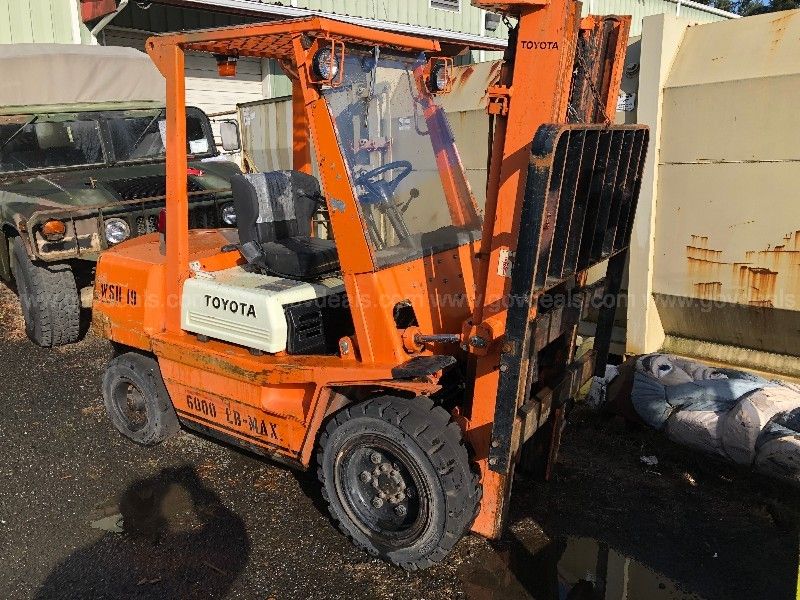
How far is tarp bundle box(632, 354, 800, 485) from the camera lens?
383cm

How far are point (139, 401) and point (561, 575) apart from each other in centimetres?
292

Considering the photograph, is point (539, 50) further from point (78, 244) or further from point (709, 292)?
point (78, 244)

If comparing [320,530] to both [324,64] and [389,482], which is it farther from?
[324,64]

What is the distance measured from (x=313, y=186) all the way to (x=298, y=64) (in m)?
1.26

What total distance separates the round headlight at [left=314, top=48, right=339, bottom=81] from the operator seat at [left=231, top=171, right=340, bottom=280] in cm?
108

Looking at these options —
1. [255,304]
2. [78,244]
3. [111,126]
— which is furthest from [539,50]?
[111,126]

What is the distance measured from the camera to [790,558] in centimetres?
333

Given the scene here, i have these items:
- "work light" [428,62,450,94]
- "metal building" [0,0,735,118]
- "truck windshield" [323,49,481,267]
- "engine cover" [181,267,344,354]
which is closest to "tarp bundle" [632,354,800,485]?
"truck windshield" [323,49,481,267]

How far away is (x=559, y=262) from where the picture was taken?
2.88 metres

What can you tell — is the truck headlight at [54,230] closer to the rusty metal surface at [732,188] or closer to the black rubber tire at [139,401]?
the black rubber tire at [139,401]

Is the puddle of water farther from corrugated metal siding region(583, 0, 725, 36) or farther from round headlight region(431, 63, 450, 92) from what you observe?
corrugated metal siding region(583, 0, 725, 36)

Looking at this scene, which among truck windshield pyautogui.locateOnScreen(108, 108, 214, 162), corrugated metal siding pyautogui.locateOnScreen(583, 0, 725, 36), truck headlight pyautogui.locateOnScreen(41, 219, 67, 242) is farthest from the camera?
corrugated metal siding pyautogui.locateOnScreen(583, 0, 725, 36)

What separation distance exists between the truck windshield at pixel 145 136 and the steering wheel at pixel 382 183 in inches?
162

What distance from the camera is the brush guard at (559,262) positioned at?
8.30 ft
